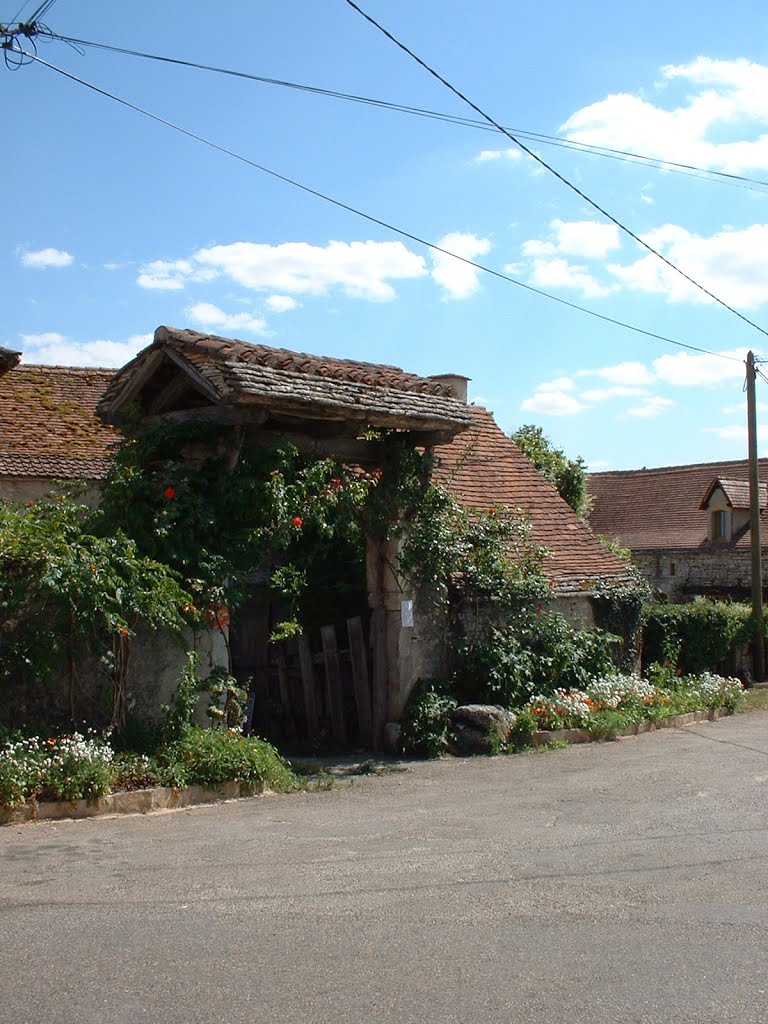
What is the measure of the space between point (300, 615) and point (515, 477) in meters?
5.80

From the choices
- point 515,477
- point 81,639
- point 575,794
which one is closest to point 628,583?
point 515,477

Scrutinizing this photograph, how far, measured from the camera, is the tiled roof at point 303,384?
424 inches

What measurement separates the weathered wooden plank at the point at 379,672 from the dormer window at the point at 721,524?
2549 cm

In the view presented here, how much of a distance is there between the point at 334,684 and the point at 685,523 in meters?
27.8

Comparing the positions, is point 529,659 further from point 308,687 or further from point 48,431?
point 48,431

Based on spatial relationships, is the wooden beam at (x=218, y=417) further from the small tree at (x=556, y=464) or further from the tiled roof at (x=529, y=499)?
the small tree at (x=556, y=464)

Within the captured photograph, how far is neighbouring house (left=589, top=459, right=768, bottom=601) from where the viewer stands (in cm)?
3553

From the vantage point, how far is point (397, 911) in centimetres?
604

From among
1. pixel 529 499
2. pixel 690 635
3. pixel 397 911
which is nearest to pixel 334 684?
pixel 529 499

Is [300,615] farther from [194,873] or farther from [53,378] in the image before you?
[53,378]

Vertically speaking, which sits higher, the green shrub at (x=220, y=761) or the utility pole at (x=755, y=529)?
the utility pole at (x=755, y=529)

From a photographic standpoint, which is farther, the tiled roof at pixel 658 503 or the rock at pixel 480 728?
the tiled roof at pixel 658 503

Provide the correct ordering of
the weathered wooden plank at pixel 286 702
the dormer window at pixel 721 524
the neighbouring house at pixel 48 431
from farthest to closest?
the dormer window at pixel 721 524, the neighbouring house at pixel 48 431, the weathered wooden plank at pixel 286 702

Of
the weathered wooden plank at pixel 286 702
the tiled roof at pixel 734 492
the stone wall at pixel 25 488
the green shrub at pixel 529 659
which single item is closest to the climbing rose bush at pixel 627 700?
the green shrub at pixel 529 659
